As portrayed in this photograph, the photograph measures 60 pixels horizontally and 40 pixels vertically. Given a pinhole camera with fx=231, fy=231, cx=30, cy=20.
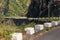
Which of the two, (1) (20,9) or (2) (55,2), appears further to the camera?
(1) (20,9)

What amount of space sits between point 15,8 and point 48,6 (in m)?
15.2

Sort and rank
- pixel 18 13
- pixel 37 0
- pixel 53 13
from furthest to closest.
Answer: pixel 18 13
pixel 37 0
pixel 53 13

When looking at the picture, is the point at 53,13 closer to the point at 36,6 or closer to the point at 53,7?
the point at 53,7

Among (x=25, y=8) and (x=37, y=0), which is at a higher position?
(x=37, y=0)

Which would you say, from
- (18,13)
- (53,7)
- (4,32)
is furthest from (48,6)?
(4,32)

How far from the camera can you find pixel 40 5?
46.2m

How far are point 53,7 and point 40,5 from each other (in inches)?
116

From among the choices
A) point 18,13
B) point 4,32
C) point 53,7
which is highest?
point 4,32

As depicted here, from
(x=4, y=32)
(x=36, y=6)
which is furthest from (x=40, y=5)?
(x=4, y=32)

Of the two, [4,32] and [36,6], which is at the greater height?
[4,32]

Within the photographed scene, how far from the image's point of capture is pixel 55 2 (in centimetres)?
4603

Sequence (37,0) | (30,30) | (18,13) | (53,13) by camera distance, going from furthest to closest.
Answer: (18,13), (37,0), (53,13), (30,30)

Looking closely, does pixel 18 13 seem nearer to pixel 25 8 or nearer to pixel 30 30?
pixel 25 8

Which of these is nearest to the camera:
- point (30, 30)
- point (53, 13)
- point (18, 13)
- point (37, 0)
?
point (30, 30)
